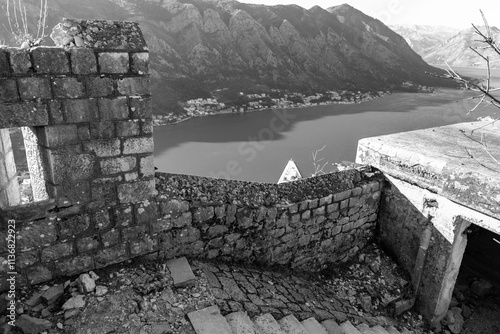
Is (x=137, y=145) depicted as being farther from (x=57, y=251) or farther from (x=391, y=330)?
(x=391, y=330)

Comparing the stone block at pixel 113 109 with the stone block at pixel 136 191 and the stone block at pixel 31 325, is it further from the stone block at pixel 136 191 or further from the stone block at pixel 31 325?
the stone block at pixel 31 325

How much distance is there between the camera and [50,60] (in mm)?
2219

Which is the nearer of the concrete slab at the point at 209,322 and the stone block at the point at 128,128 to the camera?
the concrete slab at the point at 209,322

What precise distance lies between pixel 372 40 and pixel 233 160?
3139 cm

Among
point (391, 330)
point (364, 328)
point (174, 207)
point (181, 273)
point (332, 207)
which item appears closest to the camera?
point (181, 273)

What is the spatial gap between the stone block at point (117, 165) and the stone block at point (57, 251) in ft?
1.95

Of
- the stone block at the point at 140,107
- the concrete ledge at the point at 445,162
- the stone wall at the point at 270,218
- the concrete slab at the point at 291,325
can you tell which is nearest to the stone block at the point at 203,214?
the stone wall at the point at 270,218

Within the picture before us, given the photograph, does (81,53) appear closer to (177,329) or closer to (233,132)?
(177,329)

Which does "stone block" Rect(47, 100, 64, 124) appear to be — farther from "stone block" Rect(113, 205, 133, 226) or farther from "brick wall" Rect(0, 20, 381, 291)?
"stone block" Rect(113, 205, 133, 226)

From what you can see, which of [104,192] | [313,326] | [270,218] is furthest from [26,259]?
[313,326]

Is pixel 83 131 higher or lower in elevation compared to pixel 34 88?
lower

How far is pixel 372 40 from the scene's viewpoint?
129 ft

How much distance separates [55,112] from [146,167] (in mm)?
756

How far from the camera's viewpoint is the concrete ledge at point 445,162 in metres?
3.29
